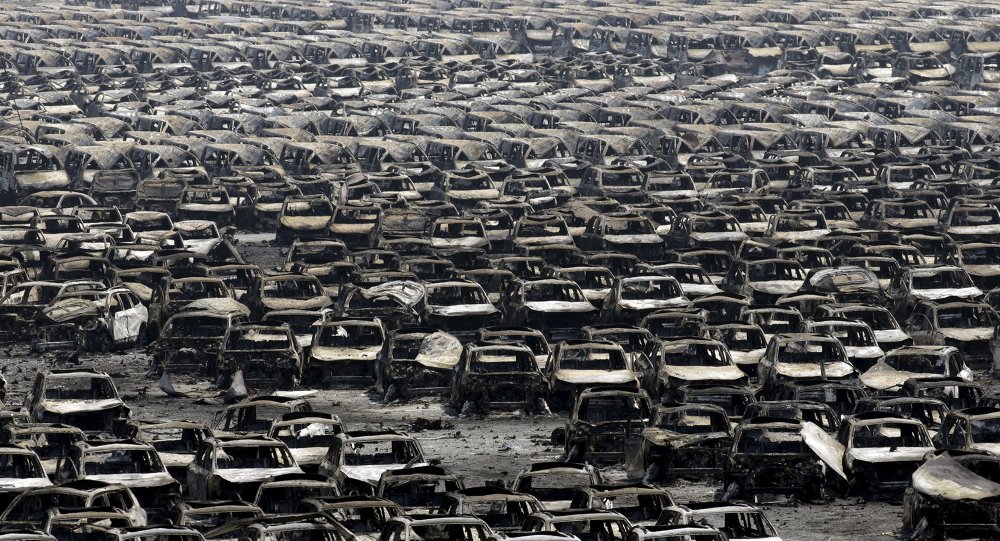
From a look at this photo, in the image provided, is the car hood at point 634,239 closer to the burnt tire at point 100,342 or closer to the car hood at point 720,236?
the car hood at point 720,236

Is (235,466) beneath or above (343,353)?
above

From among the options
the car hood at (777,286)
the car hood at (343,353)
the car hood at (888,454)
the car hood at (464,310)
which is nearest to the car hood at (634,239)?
the car hood at (777,286)

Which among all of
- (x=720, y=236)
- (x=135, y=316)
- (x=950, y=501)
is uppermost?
(x=950, y=501)

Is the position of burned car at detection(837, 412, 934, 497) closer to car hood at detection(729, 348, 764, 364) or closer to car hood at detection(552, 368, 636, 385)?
car hood at detection(552, 368, 636, 385)

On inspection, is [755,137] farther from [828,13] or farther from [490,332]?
[828,13]

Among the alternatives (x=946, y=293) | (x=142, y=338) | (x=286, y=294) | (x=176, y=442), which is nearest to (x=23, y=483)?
(x=176, y=442)

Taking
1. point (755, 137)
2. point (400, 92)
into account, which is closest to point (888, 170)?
point (755, 137)

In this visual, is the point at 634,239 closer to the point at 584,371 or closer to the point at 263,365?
the point at 584,371

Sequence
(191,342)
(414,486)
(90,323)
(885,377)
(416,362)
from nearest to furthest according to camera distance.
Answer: (414,486) < (885,377) < (416,362) < (191,342) < (90,323)

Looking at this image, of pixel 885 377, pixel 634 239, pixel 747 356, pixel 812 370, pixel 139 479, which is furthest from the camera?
pixel 634 239

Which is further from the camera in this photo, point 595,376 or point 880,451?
point 595,376
